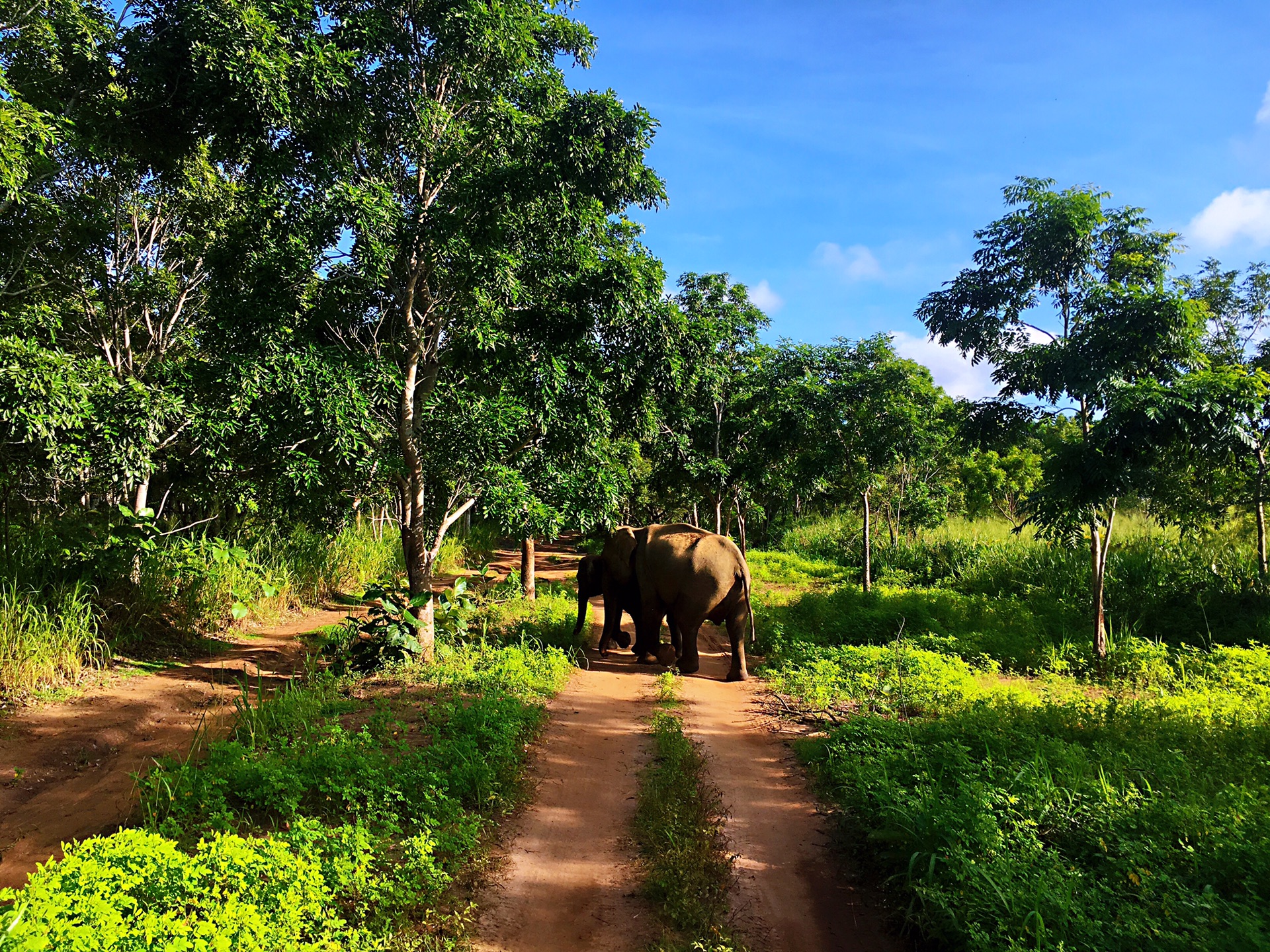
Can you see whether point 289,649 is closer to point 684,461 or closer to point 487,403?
point 487,403

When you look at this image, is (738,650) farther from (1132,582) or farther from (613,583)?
(1132,582)

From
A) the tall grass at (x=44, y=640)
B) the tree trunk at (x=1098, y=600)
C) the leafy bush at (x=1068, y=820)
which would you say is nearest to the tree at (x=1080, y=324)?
the tree trunk at (x=1098, y=600)

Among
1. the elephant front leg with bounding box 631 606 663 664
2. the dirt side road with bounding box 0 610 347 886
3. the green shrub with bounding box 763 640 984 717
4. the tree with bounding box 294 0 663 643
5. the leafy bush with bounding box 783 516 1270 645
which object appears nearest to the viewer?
the dirt side road with bounding box 0 610 347 886

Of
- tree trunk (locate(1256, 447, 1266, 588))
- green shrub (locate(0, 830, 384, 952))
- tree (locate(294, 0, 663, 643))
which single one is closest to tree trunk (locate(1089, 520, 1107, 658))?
tree trunk (locate(1256, 447, 1266, 588))

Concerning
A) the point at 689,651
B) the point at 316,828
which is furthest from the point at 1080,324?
the point at 316,828

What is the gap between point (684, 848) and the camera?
14.5ft

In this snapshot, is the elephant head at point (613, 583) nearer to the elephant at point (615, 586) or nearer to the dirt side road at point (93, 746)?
the elephant at point (615, 586)

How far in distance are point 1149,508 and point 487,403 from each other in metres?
12.7

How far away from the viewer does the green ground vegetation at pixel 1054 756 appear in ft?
11.1

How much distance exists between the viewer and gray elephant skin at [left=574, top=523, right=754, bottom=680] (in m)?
9.75

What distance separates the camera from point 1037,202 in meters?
10.0

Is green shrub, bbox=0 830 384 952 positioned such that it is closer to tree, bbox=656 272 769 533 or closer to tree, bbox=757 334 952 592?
tree, bbox=656 272 769 533

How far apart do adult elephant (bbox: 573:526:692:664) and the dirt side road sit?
459 cm

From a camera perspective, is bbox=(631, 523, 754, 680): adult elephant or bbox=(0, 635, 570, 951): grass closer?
bbox=(0, 635, 570, 951): grass
